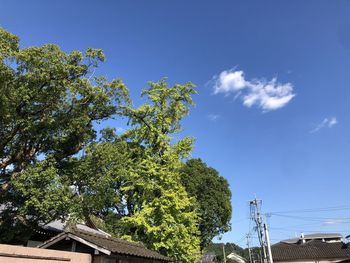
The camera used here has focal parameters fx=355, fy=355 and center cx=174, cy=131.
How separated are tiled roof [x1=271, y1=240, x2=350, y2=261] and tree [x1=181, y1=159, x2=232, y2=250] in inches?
894

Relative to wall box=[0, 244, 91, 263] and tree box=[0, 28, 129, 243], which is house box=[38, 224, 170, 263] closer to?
wall box=[0, 244, 91, 263]

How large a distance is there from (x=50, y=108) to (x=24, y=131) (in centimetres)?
160

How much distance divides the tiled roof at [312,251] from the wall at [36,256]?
5021cm

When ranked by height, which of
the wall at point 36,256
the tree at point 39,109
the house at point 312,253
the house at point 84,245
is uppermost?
the tree at point 39,109

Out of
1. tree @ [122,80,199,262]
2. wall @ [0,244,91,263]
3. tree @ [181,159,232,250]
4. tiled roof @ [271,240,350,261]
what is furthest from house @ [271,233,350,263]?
wall @ [0,244,91,263]

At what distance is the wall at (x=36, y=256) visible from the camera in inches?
367

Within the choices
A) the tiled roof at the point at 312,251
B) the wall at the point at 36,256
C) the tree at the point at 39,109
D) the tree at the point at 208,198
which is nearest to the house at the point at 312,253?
the tiled roof at the point at 312,251

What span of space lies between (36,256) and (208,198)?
27926 millimetres

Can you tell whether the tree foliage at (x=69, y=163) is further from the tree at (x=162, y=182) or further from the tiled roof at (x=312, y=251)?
the tiled roof at (x=312, y=251)

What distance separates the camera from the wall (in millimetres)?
9312

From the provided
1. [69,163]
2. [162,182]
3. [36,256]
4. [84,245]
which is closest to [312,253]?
[162,182]

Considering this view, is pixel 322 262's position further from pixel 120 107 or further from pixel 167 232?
pixel 120 107

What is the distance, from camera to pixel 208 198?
36.8 metres

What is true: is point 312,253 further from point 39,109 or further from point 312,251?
point 39,109
